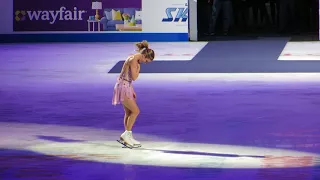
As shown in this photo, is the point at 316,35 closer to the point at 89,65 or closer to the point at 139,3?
the point at 139,3

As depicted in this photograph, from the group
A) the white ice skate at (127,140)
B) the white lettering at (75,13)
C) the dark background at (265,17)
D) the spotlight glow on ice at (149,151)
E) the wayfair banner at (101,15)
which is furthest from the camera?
the dark background at (265,17)

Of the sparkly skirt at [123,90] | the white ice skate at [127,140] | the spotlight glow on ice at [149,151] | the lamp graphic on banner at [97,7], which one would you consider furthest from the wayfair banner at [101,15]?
the sparkly skirt at [123,90]

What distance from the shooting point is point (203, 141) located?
10078mm

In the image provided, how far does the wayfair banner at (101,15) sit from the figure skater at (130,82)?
52.9 feet

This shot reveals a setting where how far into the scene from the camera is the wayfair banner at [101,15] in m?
25.6

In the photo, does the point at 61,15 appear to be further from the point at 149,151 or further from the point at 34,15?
the point at 149,151

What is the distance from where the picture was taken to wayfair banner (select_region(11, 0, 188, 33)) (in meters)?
25.6

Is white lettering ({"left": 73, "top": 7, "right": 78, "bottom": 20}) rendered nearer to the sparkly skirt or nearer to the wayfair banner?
the wayfair banner

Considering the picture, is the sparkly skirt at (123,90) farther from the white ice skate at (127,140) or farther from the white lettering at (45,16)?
the white lettering at (45,16)

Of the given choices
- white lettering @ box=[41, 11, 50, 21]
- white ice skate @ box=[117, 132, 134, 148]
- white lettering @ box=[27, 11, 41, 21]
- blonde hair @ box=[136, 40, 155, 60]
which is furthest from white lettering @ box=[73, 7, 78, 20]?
blonde hair @ box=[136, 40, 155, 60]

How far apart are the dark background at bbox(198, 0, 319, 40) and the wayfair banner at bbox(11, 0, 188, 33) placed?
279cm

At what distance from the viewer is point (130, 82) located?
947 cm

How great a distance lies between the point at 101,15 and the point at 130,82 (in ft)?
55.1

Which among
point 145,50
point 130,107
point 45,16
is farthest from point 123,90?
point 45,16
